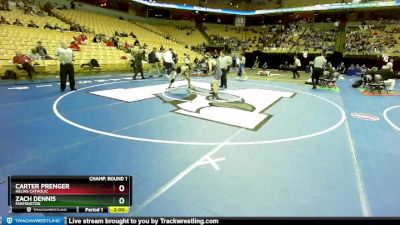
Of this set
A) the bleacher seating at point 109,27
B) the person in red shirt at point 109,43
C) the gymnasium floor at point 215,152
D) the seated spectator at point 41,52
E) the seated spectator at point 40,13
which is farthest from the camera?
the bleacher seating at point 109,27

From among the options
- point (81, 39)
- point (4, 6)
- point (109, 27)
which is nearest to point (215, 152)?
point (81, 39)

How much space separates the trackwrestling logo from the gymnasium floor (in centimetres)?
7

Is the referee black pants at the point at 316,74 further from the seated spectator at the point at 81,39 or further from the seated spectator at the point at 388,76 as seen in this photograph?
the seated spectator at the point at 81,39

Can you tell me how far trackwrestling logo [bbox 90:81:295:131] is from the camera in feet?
26.1

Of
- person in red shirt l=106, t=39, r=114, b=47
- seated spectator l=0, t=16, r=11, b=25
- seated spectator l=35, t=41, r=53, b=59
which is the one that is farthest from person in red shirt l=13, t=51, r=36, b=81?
person in red shirt l=106, t=39, r=114, b=47

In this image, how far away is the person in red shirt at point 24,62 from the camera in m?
13.4

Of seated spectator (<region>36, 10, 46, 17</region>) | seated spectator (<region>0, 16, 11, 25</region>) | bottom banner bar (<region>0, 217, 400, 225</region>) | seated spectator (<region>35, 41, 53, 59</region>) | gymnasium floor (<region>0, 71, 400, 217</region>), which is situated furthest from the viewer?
seated spectator (<region>36, 10, 46, 17</region>)

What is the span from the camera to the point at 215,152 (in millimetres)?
5473

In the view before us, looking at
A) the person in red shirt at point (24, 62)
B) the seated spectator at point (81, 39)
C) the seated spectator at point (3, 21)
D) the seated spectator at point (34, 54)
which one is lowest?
the person in red shirt at point (24, 62)

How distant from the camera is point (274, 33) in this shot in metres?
44.2
